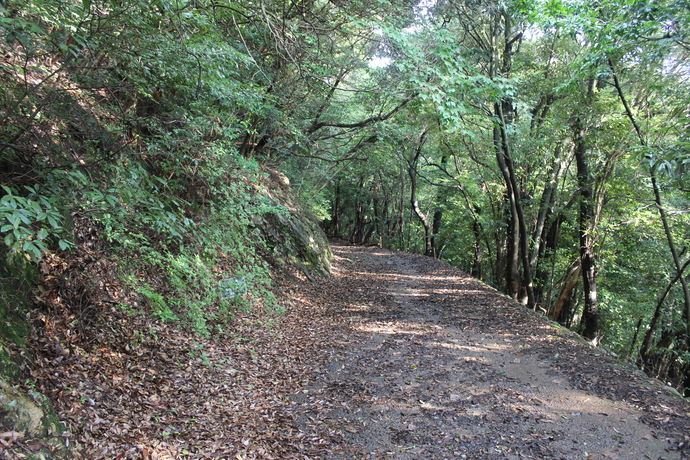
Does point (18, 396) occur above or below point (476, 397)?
above

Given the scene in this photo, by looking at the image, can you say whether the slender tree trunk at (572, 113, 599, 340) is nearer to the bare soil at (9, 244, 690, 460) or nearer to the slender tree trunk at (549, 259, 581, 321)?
the slender tree trunk at (549, 259, 581, 321)

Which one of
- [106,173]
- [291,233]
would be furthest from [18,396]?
[291,233]

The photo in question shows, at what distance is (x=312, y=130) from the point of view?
1370cm

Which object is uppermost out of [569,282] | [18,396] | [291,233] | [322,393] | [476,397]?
[569,282]

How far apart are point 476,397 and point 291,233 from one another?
8093 millimetres

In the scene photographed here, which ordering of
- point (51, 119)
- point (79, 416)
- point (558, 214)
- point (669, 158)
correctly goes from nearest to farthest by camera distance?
point (79, 416) → point (669, 158) → point (51, 119) → point (558, 214)

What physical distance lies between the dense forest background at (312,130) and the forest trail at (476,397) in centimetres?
245

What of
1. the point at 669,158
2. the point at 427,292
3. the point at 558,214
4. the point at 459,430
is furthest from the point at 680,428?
the point at 558,214

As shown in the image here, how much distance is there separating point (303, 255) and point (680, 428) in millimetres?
9596

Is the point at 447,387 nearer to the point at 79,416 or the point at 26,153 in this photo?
the point at 79,416

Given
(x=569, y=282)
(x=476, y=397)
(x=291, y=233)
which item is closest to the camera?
(x=476, y=397)

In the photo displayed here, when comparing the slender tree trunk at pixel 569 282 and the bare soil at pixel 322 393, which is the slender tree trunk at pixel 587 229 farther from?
the bare soil at pixel 322 393

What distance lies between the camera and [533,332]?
309 inches

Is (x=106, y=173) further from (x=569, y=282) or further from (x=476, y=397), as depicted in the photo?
(x=569, y=282)
